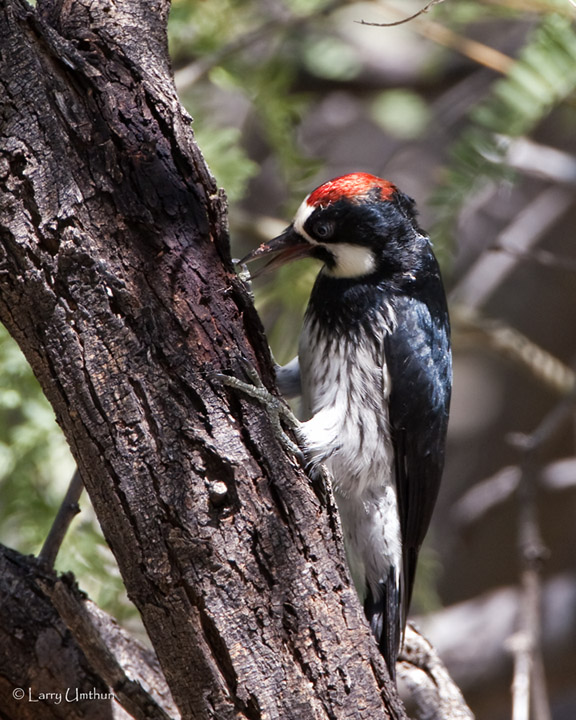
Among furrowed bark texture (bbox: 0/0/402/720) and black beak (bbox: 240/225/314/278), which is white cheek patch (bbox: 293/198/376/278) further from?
furrowed bark texture (bbox: 0/0/402/720)

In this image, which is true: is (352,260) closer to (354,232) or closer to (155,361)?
(354,232)

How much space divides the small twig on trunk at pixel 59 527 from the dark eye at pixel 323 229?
1.07 metres

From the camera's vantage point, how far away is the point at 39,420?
316cm

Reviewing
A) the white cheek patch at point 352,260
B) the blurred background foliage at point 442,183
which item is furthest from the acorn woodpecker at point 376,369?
the blurred background foliage at point 442,183

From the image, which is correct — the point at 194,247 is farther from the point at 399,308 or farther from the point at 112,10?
the point at 399,308

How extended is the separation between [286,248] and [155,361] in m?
1.15

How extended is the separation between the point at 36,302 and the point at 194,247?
34 cm

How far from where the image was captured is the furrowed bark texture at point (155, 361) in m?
1.74

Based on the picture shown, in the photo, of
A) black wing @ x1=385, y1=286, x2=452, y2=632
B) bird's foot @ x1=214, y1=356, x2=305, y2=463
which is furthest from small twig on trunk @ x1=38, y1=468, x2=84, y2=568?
black wing @ x1=385, y1=286, x2=452, y2=632

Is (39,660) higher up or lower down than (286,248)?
lower down

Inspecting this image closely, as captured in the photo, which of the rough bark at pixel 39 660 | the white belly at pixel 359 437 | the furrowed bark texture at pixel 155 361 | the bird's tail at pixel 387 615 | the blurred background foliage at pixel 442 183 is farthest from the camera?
the blurred background foliage at pixel 442 183

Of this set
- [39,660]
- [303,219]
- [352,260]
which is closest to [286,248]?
[303,219]

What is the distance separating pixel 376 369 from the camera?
2748 mm

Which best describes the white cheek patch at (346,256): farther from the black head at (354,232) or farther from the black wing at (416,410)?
the black wing at (416,410)
